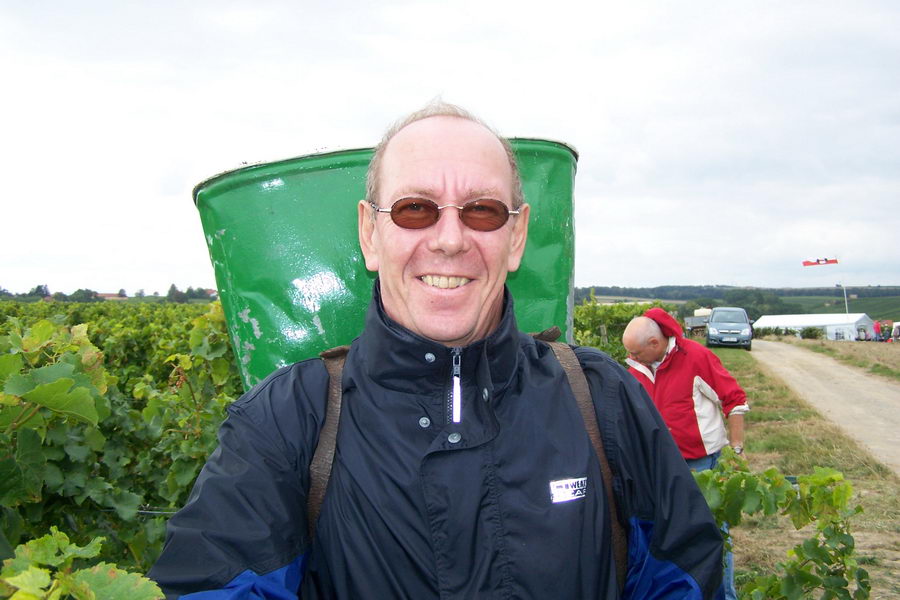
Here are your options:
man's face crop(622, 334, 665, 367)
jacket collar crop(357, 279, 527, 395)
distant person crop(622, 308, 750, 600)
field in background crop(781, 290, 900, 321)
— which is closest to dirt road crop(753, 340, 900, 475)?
distant person crop(622, 308, 750, 600)

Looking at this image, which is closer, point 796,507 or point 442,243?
point 442,243

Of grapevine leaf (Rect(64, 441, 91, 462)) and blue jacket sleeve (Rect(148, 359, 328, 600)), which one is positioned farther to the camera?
grapevine leaf (Rect(64, 441, 91, 462))

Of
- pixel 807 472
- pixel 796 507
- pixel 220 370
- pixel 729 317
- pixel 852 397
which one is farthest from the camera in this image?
pixel 729 317

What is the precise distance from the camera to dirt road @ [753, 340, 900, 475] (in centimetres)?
914

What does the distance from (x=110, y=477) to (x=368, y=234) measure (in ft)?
6.02

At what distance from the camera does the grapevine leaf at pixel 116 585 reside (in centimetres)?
96

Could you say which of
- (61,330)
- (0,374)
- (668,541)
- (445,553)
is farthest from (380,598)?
(61,330)

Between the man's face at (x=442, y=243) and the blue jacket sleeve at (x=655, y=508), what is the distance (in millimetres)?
341

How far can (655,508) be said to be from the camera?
152 centimetres

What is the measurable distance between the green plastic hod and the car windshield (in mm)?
25928

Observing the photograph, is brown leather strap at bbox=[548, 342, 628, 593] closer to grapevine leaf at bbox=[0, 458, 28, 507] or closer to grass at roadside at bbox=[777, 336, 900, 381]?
grapevine leaf at bbox=[0, 458, 28, 507]

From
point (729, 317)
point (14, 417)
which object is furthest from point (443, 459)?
point (729, 317)

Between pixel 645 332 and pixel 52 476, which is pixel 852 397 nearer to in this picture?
pixel 645 332

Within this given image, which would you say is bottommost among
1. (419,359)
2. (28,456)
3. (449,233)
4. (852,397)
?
(852,397)
